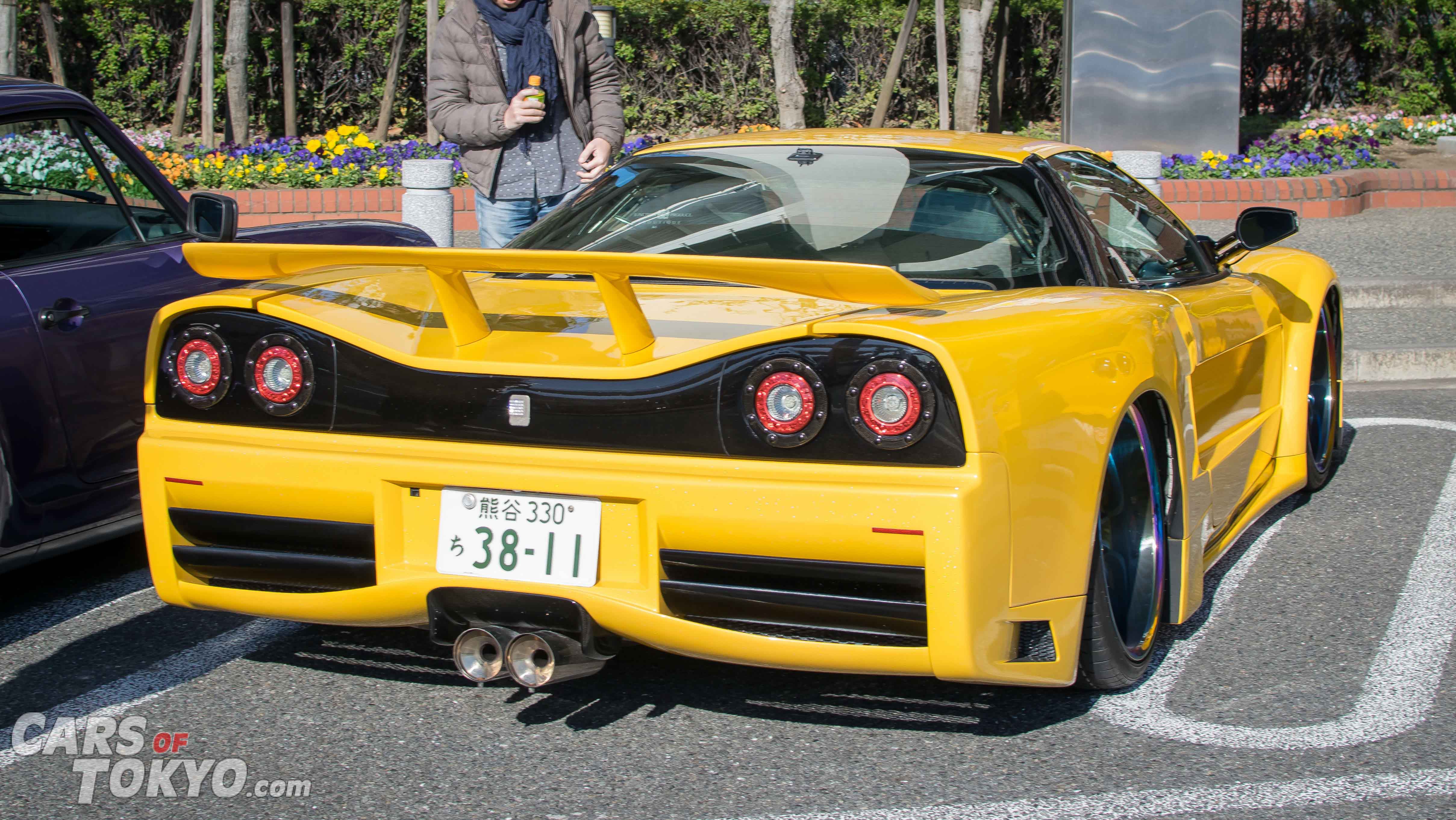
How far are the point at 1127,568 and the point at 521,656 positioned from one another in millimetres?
1279

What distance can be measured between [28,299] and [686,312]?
1.75 m

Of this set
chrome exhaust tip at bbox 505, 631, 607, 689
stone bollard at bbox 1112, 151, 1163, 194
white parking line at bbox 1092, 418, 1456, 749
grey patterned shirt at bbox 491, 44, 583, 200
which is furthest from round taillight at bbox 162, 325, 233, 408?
stone bollard at bbox 1112, 151, 1163, 194

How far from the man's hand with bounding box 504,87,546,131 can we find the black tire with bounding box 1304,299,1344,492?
8.90 ft

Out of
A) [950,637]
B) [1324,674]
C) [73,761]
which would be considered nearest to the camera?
[950,637]

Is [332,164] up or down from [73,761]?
up

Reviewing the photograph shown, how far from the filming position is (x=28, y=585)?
3.87 meters

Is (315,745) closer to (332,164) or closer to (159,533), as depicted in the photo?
(159,533)

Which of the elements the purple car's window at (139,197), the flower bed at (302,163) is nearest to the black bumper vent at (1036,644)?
the purple car's window at (139,197)

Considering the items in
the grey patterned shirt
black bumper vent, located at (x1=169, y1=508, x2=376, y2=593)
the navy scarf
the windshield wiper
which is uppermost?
the navy scarf

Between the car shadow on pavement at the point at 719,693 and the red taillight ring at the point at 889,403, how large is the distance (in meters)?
0.72

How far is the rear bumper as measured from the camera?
232 cm

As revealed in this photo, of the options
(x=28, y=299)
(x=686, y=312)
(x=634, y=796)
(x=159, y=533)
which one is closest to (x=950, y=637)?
(x=634, y=796)

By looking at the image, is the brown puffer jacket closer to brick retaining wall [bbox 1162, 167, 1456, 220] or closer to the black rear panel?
the black rear panel

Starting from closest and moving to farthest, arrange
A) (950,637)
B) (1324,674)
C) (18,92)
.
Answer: (950,637) → (1324,674) → (18,92)
